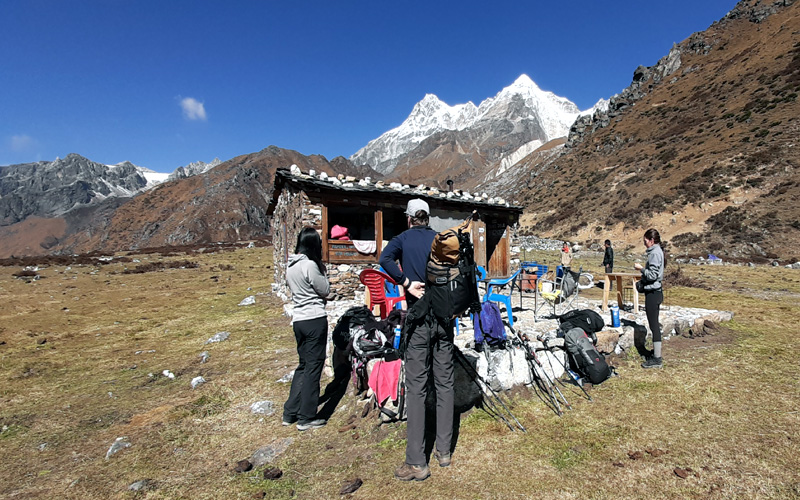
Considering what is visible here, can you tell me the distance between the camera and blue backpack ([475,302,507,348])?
468cm

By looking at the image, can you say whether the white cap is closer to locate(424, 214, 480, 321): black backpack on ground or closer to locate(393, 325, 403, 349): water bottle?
locate(424, 214, 480, 321): black backpack on ground

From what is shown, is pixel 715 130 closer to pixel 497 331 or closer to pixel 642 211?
pixel 642 211

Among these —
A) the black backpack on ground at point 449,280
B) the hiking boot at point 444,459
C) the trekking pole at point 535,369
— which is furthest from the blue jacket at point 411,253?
the trekking pole at point 535,369

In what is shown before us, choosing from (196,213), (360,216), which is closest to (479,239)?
(360,216)

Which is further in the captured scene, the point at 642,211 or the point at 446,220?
the point at 642,211

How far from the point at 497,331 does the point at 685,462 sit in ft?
7.05

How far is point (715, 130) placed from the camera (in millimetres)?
39938

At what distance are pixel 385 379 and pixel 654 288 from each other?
4040 millimetres

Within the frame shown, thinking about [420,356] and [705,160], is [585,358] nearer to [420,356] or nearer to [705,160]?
[420,356]

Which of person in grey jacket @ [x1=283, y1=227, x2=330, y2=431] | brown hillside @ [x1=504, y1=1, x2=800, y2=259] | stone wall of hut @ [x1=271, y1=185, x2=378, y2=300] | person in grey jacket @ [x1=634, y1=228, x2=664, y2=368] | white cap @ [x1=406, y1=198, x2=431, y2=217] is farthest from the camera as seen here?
brown hillside @ [x1=504, y1=1, x2=800, y2=259]

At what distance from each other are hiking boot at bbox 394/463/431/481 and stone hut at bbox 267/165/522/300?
26.9 feet

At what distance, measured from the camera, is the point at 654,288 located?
5098 mm

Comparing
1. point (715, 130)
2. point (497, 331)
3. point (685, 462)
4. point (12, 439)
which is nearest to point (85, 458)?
point (12, 439)

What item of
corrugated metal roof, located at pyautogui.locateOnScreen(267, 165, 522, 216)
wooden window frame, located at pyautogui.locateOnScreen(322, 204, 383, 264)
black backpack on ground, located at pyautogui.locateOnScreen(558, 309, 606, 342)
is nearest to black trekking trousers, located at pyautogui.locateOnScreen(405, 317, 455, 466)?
black backpack on ground, located at pyautogui.locateOnScreen(558, 309, 606, 342)
